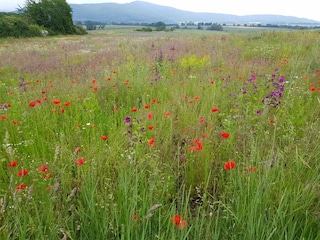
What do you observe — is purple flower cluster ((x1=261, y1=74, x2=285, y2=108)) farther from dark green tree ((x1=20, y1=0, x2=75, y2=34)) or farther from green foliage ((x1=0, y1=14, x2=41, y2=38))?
dark green tree ((x1=20, y1=0, x2=75, y2=34))

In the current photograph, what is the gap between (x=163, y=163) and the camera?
211 centimetres

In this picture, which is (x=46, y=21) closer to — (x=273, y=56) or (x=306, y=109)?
(x=273, y=56)

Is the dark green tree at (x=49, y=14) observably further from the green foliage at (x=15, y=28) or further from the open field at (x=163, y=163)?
the open field at (x=163, y=163)

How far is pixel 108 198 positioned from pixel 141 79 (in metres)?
3.22

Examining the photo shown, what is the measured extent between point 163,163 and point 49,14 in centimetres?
5012

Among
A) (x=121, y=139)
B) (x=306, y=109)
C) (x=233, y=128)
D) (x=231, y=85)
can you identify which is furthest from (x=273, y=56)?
(x=121, y=139)

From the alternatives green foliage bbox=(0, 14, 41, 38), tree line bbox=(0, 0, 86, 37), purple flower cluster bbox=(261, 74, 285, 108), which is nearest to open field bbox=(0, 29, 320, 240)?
purple flower cluster bbox=(261, 74, 285, 108)

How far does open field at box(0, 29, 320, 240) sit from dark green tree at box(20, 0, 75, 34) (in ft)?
148

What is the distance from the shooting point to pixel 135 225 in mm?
1362

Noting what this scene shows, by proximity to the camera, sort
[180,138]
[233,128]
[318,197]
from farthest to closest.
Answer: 1. [180,138]
2. [233,128]
3. [318,197]

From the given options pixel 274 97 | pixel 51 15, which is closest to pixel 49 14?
pixel 51 15

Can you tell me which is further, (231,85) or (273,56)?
(273,56)

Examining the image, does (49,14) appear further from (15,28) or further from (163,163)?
(163,163)

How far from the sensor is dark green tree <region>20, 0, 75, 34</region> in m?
44.0
